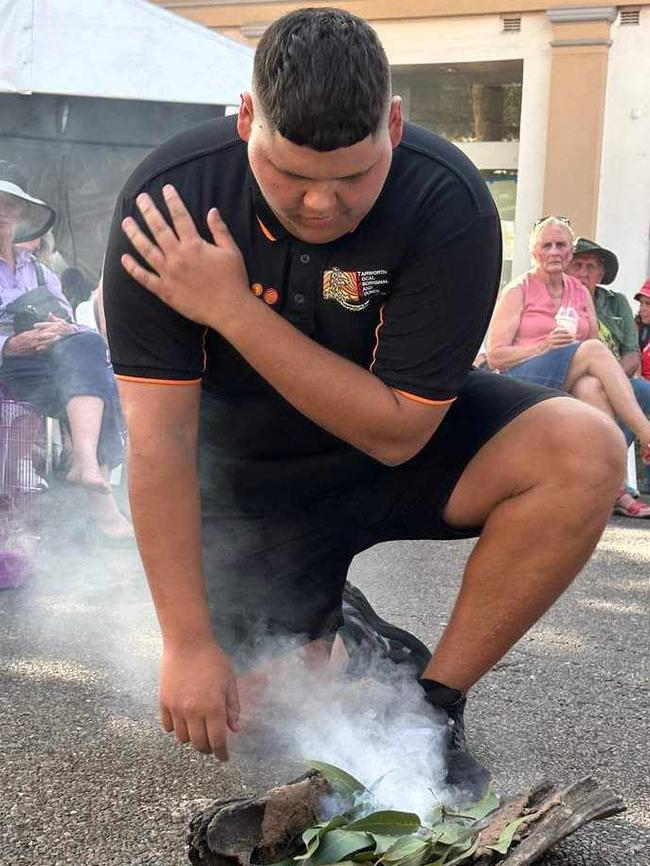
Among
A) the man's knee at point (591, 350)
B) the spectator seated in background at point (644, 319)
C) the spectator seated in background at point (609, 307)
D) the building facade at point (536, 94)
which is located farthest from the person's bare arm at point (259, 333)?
the building facade at point (536, 94)

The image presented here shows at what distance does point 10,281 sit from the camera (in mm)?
4996

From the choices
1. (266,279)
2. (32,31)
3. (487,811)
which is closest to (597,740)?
(487,811)

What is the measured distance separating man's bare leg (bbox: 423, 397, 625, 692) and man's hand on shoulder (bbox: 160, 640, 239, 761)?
1.59 ft

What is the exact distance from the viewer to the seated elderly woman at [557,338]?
5.46 meters

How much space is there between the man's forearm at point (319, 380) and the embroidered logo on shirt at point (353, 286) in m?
0.10

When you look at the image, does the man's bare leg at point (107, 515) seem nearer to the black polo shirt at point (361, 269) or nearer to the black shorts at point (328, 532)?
the black shorts at point (328, 532)

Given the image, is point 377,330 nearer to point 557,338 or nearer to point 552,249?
point 557,338

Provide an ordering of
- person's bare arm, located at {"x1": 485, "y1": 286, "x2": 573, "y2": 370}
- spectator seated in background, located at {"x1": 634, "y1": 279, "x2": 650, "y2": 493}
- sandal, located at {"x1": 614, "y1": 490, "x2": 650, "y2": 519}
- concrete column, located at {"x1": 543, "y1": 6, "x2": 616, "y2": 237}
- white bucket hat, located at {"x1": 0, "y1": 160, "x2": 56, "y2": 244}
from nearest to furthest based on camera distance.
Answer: white bucket hat, located at {"x1": 0, "y1": 160, "x2": 56, "y2": 244} < sandal, located at {"x1": 614, "y1": 490, "x2": 650, "y2": 519} < person's bare arm, located at {"x1": 485, "y1": 286, "x2": 573, "y2": 370} < spectator seated in background, located at {"x1": 634, "y1": 279, "x2": 650, "y2": 493} < concrete column, located at {"x1": 543, "y1": 6, "x2": 616, "y2": 237}

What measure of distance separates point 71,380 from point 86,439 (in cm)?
26

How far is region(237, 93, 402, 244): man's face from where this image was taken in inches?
65.1

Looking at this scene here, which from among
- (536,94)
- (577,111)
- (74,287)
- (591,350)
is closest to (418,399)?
(591,350)

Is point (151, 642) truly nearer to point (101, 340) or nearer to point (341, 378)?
point (341, 378)

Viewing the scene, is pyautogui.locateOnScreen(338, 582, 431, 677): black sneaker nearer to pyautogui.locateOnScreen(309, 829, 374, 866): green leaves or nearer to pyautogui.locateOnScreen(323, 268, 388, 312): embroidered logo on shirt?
pyautogui.locateOnScreen(309, 829, 374, 866): green leaves

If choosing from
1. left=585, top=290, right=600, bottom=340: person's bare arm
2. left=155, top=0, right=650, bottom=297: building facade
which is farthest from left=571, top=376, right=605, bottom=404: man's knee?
left=155, top=0, right=650, bottom=297: building facade
